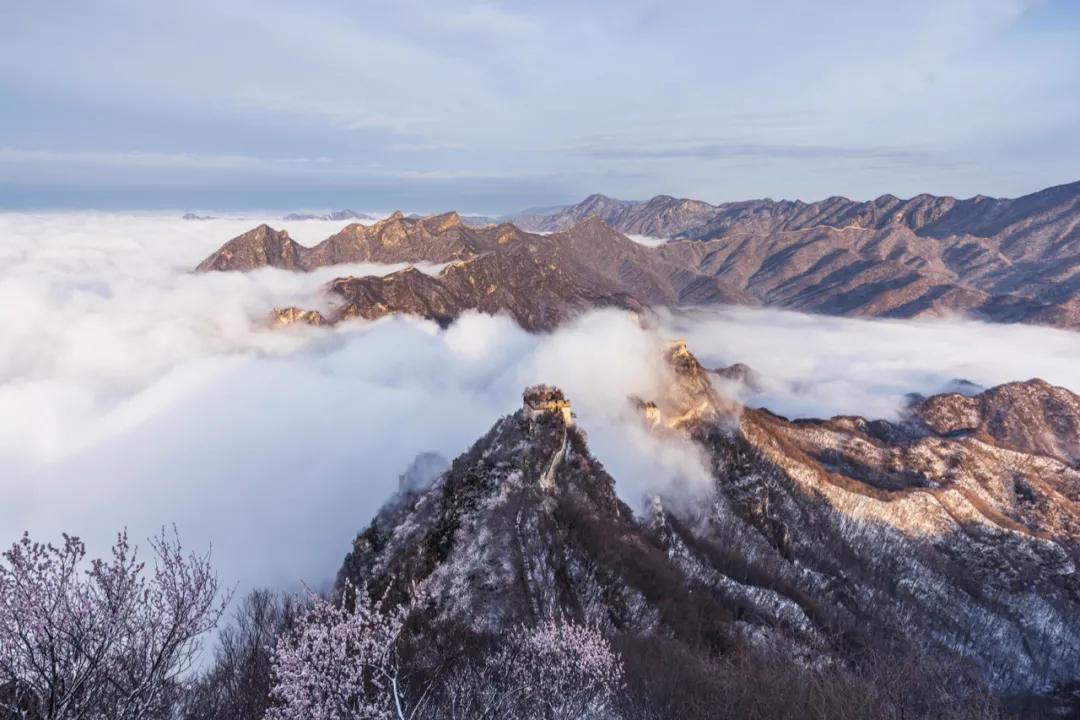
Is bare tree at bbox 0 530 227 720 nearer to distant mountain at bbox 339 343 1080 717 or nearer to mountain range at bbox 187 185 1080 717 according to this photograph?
mountain range at bbox 187 185 1080 717

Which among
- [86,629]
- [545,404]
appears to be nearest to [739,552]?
[545,404]

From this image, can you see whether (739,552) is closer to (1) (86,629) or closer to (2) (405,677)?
(2) (405,677)

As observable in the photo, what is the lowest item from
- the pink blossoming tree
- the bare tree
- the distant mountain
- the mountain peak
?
the distant mountain

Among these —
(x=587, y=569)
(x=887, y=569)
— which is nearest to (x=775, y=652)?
(x=587, y=569)

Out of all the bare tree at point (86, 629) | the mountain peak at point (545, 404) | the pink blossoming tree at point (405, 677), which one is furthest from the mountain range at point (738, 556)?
the bare tree at point (86, 629)

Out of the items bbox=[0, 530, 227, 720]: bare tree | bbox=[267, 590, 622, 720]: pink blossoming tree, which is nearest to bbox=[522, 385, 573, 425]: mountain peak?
bbox=[267, 590, 622, 720]: pink blossoming tree

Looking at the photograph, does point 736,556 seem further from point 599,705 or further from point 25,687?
point 25,687

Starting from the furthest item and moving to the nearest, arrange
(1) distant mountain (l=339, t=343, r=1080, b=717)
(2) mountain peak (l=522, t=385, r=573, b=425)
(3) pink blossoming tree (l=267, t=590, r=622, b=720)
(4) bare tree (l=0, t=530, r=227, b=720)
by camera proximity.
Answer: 1. (2) mountain peak (l=522, t=385, r=573, b=425)
2. (1) distant mountain (l=339, t=343, r=1080, b=717)
3. (3) pink blossoming tree (l=267, t=590, r=622, b=720)
4. (4) bare tree (l=0, t=530, r=227, b=720)
